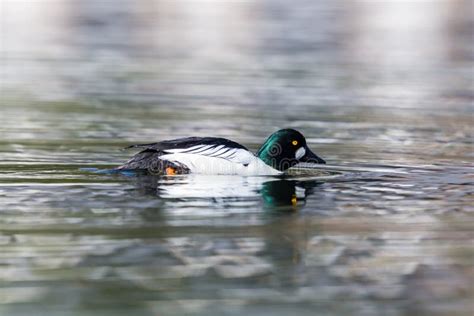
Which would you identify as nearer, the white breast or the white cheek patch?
the white breast

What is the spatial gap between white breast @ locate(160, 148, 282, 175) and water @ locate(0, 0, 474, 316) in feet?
0.49

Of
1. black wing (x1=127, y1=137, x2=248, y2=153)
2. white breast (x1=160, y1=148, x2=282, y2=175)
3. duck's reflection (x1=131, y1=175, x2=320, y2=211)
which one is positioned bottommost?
duck's reflection (x1=131, y1=175, x2=320, y2=211)

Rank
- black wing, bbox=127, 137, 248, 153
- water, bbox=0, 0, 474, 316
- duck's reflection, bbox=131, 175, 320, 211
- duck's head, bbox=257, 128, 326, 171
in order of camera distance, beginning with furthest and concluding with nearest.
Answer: duck's head, bbox=257, 128, 326, 171
black wing, bbox=127, 137, 248, 153
duck's reflection, bbox=131, 175, 320, 211
water, bbox=0, 0, 474, 316

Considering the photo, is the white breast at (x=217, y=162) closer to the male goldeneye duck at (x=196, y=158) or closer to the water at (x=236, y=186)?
the male goldeneye duck at (x=196, y=158)

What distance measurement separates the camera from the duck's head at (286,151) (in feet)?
41.8

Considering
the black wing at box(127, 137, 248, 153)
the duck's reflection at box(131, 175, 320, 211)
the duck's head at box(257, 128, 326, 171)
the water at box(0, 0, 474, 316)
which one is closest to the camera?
the water at box(0, 0, 474, 316)

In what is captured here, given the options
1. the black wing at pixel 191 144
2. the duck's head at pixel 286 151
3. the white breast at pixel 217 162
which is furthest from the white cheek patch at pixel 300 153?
the black wing at pixel 191 144

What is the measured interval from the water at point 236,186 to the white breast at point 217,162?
0.15 m

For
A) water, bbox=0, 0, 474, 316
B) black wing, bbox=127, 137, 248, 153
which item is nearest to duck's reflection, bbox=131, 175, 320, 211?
water, bbox=0, 0, 474, 316

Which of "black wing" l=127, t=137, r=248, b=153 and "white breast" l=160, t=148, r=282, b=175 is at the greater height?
"black wing" l=127, t=137, r=248, b=153

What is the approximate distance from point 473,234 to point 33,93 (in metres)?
10.5

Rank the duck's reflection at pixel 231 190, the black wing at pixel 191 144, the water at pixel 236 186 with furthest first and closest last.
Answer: the black wing at pixel 191 144 < the duck's reflection at pixel 231 190 < the water at pixel 236 186

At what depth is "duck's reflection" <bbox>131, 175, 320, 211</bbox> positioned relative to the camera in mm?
10641

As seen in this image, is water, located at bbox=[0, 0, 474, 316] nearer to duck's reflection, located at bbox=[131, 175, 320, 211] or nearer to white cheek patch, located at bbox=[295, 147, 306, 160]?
duck's reflection, located at bbox=[131, 175, 320, 211]
